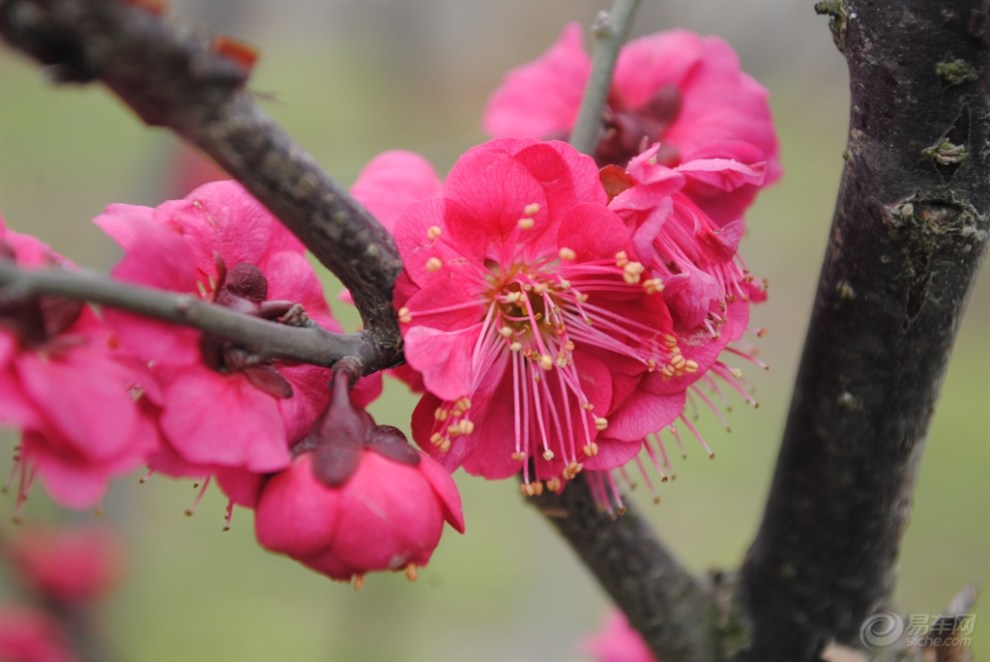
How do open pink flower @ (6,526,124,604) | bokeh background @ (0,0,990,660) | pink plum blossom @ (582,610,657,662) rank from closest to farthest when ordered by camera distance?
pink plum blossom @ (582,610,657,662), open pink flower @ (6,526,124,604), bokeh background @ (0,0,990,660)

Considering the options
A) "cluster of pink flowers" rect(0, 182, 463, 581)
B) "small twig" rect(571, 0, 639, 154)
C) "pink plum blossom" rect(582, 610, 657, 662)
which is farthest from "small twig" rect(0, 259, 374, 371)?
"pink plum blossom" rect(582, 610, 657, 662)

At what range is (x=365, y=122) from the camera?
698cm

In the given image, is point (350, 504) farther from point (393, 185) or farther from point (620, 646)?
point (620, 646)

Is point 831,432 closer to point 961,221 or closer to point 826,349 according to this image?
point 826,349

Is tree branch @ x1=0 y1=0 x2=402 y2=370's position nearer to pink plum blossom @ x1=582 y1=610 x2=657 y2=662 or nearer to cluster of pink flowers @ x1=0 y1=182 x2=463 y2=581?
cluster of pink flowers @ x1=0 y1=182 x2=463 y2=581

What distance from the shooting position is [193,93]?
51 centimetres

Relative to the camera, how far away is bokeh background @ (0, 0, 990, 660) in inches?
110

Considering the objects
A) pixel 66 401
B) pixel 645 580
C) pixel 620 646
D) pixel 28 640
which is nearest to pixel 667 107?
pixel 645 580

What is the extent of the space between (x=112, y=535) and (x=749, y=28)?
11.4 feet

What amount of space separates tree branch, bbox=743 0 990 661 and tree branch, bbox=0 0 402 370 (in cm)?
42

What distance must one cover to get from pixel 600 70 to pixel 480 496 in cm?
352

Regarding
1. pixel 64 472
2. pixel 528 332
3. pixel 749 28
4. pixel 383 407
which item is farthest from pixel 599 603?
pixel 64 472

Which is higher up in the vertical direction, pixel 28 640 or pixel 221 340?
pixel 221 340

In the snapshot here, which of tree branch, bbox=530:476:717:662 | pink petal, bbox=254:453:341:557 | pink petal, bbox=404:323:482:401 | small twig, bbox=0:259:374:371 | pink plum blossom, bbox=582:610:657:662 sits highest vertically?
pink petal, bbox=404:323:482:401
